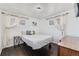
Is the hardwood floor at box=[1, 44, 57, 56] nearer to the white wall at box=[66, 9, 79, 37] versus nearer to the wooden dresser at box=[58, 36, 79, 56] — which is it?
the wooden dresser at box=[58, 36, 79, 56]

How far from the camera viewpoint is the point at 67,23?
1228 millimetres

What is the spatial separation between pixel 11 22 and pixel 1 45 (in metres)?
0.33

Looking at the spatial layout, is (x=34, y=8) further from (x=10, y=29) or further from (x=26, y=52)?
(x=26, y=52)

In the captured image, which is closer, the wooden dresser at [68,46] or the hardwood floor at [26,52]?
the wooden dresser at [68,46]

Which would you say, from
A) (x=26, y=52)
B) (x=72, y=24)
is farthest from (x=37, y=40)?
(x=72, y=24)

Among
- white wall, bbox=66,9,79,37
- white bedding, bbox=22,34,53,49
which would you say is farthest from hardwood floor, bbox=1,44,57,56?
white wall, bbox=66,9,79,37

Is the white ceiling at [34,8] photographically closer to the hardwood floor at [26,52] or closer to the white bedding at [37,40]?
the white bedding at [37,40]

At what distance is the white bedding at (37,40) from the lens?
1275mm

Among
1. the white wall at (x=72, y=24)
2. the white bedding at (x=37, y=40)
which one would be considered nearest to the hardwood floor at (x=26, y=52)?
the white bedding at (x=37, y=40)

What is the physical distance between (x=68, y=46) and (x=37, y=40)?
40 cm

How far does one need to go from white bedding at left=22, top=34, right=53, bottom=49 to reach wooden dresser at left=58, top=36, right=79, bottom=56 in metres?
0.16

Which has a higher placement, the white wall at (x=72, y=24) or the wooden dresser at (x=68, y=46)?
the white wall at (x=72, y=24)

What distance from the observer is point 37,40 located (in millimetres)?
A: 1277

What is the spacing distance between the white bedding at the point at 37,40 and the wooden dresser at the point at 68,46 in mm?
162
